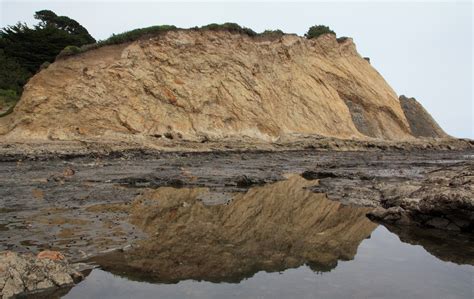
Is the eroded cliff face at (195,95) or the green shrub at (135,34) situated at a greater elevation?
the green shrub at (135,34)

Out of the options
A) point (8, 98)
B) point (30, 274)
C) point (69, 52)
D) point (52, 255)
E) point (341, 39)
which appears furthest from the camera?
point (341, 39)

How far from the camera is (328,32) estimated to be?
1602 inches

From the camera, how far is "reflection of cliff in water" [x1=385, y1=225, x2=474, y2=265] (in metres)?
5.51

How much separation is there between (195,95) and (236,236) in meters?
22.8

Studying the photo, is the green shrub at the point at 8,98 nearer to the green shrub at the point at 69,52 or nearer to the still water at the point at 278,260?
the green shrub at the point at 69,52

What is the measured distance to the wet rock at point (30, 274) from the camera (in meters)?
3.87

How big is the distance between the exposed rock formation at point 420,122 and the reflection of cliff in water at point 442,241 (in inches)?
1626

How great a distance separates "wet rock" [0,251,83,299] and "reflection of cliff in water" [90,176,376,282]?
1.98 ft

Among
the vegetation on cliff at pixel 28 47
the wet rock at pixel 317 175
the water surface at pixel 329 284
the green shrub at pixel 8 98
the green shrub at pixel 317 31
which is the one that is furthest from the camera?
the green shrub at pixel 317 31

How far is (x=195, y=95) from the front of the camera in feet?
93.1

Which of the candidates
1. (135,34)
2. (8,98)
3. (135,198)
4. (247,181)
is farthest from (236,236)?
(8,98)

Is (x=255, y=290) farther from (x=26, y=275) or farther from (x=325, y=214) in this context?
(x=325, y=214)

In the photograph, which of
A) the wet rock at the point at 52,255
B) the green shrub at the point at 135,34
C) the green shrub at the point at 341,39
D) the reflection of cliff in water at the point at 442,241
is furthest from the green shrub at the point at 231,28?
the wet rock at the point at 52,255

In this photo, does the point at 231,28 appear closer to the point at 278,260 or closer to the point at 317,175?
the point at 317,175
